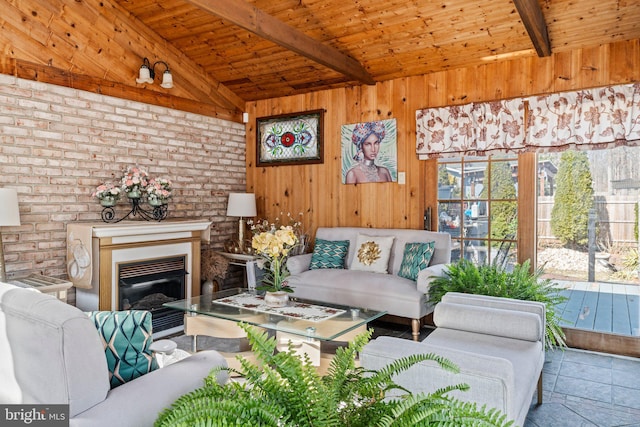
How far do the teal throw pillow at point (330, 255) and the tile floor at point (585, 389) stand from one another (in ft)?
3.86

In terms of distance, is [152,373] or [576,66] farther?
[576,66]

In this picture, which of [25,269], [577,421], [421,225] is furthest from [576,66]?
[25,269]

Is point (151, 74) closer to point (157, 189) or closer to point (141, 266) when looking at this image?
point (157, 189)

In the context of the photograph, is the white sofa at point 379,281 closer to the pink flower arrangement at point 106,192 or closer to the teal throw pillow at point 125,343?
the pink flower arrangement at point 106,192

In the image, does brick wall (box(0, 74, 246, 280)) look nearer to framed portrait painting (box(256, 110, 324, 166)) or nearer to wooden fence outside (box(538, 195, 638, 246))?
framed portrait painting (box(256, 110, 324, 166))

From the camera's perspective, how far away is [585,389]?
2875 millimetres

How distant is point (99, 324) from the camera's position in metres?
1.59

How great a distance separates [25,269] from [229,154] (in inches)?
99.2

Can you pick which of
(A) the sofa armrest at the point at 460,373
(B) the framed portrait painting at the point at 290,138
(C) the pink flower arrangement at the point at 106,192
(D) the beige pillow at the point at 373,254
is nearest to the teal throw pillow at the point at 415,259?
(D) the beige pillow at the point at 373,254

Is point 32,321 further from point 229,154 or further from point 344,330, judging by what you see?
point 229,154

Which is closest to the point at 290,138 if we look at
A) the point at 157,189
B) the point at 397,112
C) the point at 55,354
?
the point at 397,112

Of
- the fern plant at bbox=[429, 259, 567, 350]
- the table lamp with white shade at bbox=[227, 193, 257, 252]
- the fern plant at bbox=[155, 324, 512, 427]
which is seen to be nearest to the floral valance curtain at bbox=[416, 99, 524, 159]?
the fern plant at bbox=[429, 259, 567, 350]

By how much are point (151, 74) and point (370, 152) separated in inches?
92.4

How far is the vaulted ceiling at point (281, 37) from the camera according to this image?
134 inches
